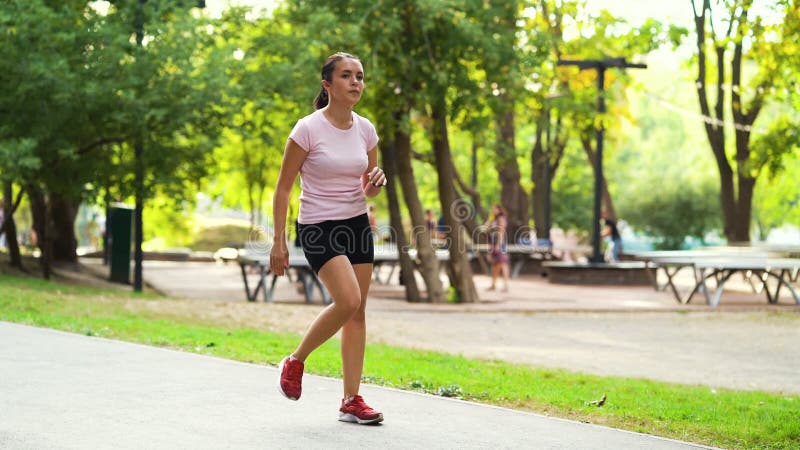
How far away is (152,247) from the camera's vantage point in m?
51.0

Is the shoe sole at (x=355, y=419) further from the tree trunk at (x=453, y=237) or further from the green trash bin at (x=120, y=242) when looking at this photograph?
the green trash bin at (x=120, y=242)

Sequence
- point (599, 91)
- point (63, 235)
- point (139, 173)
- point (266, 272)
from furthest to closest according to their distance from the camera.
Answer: point (63, 235), point (599, 91), point (266, 272), point (139, 173)

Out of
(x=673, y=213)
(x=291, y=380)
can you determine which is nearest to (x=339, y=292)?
(x=291, y=380)

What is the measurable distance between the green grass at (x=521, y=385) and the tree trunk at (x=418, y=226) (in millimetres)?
8589

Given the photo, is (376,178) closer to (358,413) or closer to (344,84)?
(344,84)

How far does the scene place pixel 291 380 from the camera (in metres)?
6.72

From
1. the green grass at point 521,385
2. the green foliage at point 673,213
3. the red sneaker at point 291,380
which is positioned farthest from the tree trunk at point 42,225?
the green foliage at point 673,213

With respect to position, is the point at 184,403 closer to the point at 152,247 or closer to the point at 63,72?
the point at 63,72

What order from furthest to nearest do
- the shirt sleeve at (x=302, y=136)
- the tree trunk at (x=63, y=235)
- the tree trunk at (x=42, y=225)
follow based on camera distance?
the tree trunk at (x=63, y=235), the tree trunk at (x=42, y=225), the shirt sleeve at (x=302, y=136)

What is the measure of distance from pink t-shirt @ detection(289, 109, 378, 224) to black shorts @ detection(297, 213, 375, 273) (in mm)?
35

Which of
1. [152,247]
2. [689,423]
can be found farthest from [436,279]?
[152,247]

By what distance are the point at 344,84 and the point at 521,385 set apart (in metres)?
3.65

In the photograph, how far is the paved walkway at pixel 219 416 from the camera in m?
6.09

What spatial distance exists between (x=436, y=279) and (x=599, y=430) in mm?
16037
